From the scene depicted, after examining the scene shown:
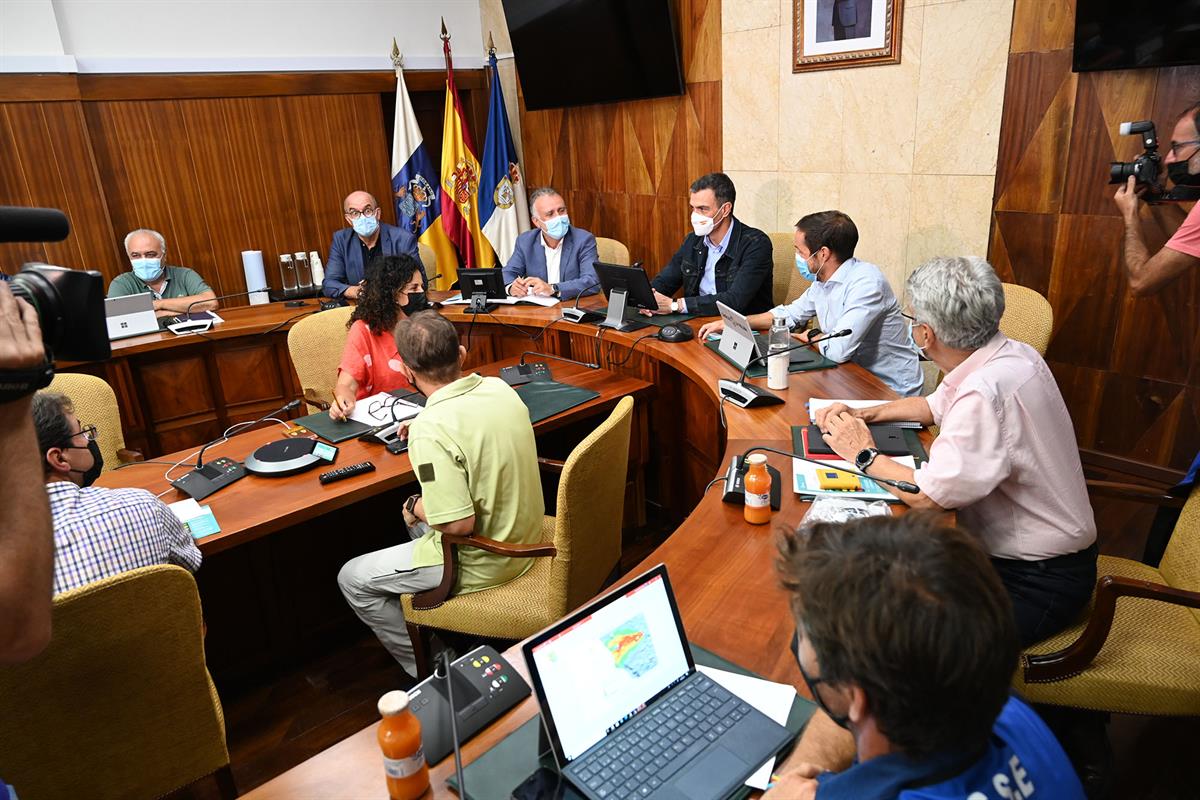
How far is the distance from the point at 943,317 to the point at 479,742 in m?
1.41

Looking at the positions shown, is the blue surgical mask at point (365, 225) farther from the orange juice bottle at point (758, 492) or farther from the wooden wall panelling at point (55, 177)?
the orange juice bottle at point (758, 492)

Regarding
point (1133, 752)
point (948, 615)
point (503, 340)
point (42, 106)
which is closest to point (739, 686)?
point (948, 615)

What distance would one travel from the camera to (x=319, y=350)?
352 centimetres

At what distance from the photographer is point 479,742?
1.25 metres

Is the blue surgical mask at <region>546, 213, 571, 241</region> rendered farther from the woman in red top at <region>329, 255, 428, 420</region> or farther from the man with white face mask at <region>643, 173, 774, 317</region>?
the woman in red top at <region>329, 255, 428, 420</region>

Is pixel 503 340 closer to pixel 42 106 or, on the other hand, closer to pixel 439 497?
pixel 439 497

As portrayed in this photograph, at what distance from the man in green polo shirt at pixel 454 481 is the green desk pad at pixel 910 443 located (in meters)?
0.76

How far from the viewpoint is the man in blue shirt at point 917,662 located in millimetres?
822

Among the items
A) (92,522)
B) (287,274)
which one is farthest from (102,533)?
(287,274)

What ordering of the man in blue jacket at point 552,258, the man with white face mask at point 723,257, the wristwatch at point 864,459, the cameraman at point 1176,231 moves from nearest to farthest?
the wristwatch at point 864,459 < the cameraman at point 1176,231 < the man with white face mask at point 723,257 < the man in blue jacket at point 552,258

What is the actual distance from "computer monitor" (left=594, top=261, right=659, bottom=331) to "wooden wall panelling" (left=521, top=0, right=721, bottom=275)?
162 cm

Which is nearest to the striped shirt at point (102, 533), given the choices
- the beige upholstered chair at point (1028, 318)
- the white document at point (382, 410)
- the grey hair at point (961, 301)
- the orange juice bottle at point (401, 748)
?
the orange juice bottle at point (401, 748)

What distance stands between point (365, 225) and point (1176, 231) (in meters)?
4.05

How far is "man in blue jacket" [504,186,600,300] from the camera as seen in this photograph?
425cm
